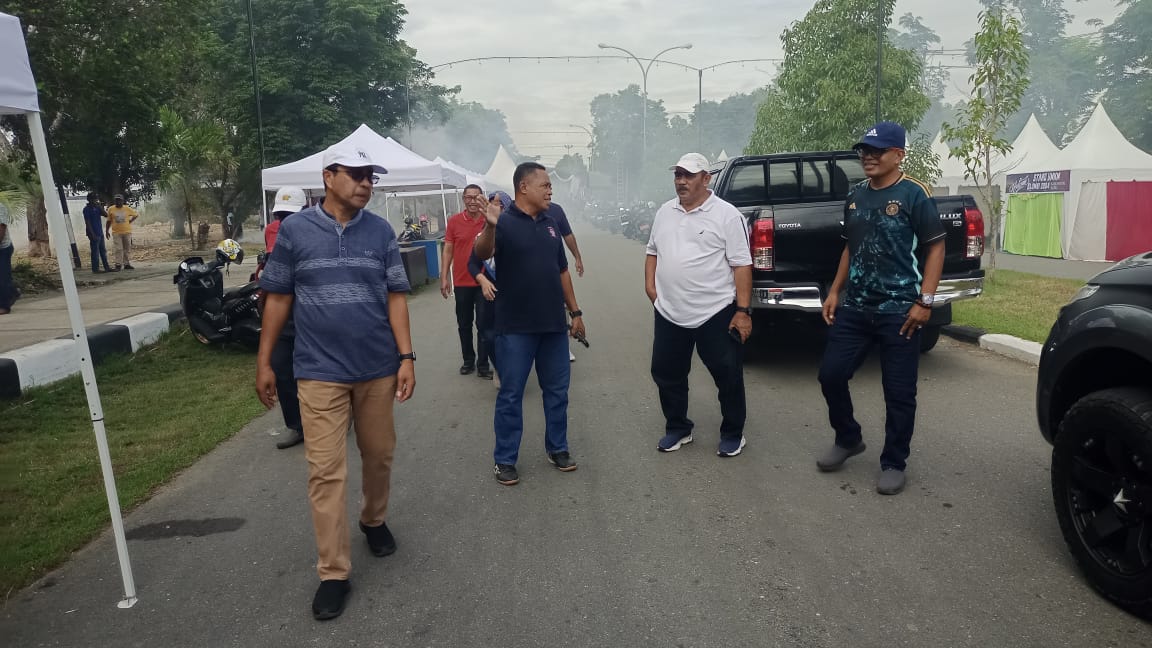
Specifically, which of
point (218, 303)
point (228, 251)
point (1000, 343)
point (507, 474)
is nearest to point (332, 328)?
point (507, 474)

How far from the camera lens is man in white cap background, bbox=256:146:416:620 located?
3346mm

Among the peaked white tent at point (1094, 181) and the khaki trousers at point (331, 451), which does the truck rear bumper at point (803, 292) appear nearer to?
the khaki trousers at point (331, 451)

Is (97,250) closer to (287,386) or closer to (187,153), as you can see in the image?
(187,153)

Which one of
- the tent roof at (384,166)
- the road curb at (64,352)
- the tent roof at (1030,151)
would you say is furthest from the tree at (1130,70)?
the road curb at (64,352)

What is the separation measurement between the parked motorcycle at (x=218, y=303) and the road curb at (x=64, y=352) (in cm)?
51

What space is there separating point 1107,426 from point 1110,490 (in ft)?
0.82

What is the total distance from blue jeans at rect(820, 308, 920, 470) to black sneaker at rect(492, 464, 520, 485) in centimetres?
180

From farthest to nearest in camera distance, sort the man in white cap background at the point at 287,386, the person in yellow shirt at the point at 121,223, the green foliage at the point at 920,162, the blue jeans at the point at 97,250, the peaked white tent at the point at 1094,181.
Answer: the person in yellow shirt at the point at 121,223
the blue jeans at the point at 97,250
the peaked white tent at the point at 1094,181
the green foliage at the point at 920,162
the man in white cap background at the point at 287,386

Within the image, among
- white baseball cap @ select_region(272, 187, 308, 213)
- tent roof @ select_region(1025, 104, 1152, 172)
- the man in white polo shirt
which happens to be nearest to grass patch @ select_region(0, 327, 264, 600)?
white baseball cap @ select_region(272, 187, 308, 213)

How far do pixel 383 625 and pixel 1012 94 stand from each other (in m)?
12.3

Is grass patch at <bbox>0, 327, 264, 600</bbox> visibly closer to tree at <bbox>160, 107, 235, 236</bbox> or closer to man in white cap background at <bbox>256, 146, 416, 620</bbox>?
man in white cap background at <bbox>256, 146, 416, 620</bbox>

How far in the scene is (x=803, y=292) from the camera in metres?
6.77

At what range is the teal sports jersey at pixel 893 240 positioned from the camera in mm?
4246

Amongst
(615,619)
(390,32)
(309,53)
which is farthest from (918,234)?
(390,32)
